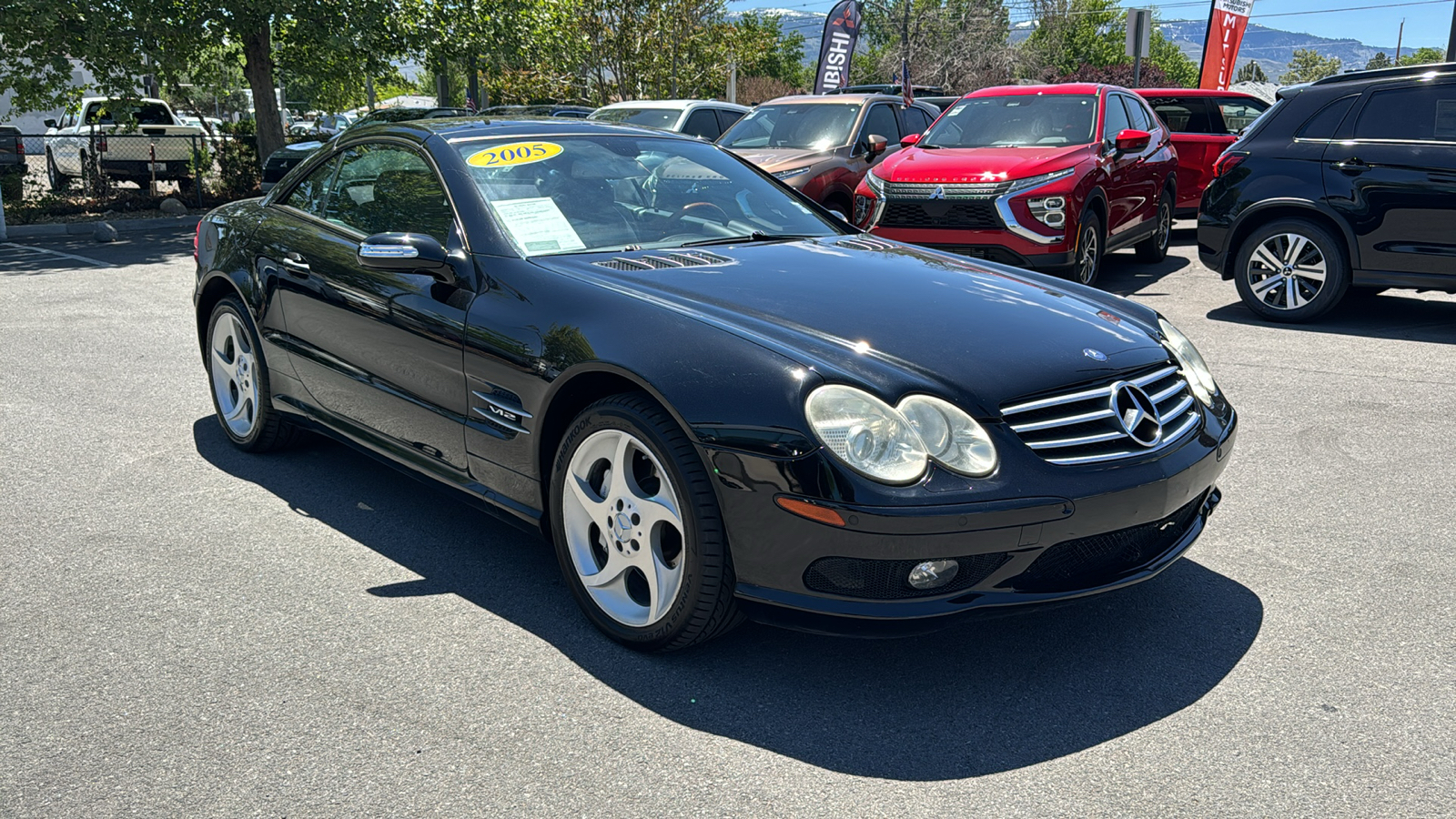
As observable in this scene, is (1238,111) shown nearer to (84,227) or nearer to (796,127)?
(796,127)

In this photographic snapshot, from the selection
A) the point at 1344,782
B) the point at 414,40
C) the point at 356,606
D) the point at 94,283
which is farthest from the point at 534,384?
the point at 414,40

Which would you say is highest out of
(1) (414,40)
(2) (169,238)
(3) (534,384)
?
(1) (414,40)

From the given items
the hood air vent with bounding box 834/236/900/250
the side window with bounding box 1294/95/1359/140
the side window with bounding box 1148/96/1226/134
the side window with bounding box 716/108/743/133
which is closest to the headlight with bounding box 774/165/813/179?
the side window with bounding box 716/108/743/133

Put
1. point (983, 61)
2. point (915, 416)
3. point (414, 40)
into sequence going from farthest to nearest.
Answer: point (983, 61), point (414, 40), point (915, 416)

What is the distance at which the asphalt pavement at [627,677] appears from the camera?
2.67 meters

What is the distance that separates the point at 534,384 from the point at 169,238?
1356 cm

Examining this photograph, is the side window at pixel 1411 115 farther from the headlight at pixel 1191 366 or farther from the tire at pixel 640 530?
the tire at pixel 640 530

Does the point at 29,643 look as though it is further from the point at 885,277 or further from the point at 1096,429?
the point at 1096,429

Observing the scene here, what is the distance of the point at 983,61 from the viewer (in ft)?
163

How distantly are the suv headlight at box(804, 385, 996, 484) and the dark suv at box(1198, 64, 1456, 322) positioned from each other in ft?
20.4

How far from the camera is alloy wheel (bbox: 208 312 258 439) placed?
5.16 meters

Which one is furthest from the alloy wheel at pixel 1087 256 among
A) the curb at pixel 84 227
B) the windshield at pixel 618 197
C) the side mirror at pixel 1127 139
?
the curb at pixel 84 227

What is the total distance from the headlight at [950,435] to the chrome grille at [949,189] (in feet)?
20.6

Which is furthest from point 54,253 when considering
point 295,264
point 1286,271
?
point 1286,271
